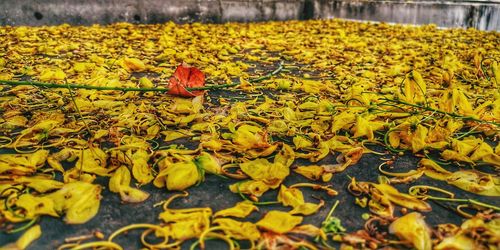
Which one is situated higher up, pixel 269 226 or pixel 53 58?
pixel 53 58

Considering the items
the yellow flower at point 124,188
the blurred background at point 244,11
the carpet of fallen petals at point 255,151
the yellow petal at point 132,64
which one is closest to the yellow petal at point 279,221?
the carpet of fallen petals at point 255,151

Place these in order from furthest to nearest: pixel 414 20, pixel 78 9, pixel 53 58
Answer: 1. pixel 414 20
2. pixel 78 9
3. pixel 53 58

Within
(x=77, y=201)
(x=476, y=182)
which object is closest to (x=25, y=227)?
(x=77, y=201)

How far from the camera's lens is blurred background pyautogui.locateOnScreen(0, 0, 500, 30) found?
19.8 feet

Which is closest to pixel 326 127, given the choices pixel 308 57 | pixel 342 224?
pixel 342 224

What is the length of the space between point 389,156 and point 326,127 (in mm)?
390

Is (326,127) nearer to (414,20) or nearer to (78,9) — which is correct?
(78,9)

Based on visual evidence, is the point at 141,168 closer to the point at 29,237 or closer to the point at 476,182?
the point at 29,237

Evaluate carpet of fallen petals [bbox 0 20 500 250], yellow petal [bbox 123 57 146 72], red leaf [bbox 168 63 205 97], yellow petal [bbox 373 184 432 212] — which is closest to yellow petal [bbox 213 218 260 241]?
carpet of fallen petals [bbox 0 20 500 250]

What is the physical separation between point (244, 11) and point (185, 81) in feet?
19.3

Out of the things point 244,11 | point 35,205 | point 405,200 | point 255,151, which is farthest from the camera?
point 244,11

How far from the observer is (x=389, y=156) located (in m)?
1.89

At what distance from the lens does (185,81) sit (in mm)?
2635

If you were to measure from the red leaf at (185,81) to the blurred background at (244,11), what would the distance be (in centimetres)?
449
